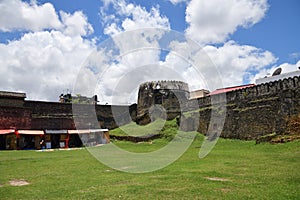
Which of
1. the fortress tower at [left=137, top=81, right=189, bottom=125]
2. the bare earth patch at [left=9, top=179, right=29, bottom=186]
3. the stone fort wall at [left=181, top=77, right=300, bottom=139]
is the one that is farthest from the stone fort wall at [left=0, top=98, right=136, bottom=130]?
the bare earth patch at [left=9, top=179, right=29, bottom=186]

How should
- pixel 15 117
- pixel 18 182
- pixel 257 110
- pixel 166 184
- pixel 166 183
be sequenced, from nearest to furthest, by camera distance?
1. pixel 166 184
2. pixel 166 183
3. pixel 18 182
4. pixel 257 110
5. pixel 15 117

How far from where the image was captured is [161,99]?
120 ft

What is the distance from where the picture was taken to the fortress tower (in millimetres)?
35281

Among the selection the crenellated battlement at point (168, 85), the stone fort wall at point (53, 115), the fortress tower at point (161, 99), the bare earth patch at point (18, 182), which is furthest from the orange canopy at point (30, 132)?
the bare earth patch at point (18, 182)

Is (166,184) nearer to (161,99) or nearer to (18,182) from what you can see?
→ (18,182)

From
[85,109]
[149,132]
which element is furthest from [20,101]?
[149,132]

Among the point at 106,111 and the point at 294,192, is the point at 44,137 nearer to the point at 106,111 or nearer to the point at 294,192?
the point at 106,111

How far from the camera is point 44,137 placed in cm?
3194

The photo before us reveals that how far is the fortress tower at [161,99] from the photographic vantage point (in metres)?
35.3

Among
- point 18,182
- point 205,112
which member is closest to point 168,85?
point 205,112

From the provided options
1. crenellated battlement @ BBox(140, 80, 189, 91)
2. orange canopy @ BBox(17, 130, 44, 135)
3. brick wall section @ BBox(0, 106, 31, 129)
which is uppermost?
crenellated battlement @ BBox(140, 80, 189, 91)

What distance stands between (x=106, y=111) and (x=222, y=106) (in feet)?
61.4

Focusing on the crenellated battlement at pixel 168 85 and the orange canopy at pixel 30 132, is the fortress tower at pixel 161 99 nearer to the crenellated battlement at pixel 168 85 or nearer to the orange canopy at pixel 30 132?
the crenellated battlement at pixel 168 85

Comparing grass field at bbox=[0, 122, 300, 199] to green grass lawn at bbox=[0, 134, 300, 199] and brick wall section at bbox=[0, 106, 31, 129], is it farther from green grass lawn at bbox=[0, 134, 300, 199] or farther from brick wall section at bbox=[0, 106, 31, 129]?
brick wall section at bbox=[0, 106, 31, 129]
